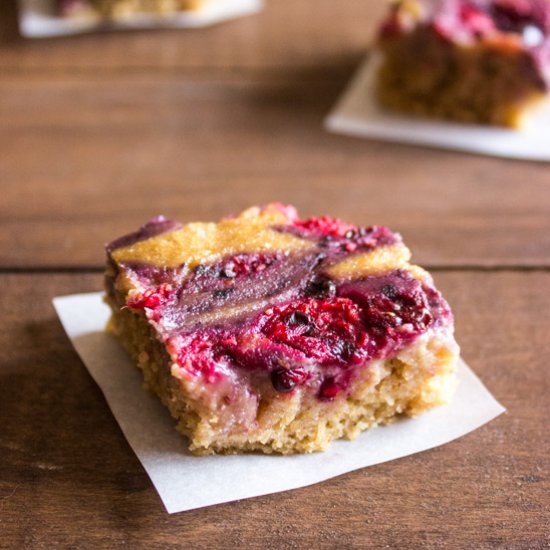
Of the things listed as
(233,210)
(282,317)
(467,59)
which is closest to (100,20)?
(233,210)

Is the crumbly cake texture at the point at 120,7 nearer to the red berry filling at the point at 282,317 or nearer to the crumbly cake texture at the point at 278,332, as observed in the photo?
the crumbly cake texture at the point at 278,332

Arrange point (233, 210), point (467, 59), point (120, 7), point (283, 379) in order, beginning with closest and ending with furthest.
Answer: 1. point (283, 379)
2. point (233, 210)
3. point (467, 59)
4. point (120, 7)

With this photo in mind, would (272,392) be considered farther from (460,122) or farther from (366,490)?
(460,122)

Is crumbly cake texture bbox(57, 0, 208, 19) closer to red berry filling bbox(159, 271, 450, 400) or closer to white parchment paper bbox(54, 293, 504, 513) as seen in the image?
white parchment paper bbox(54, 293, 504, 513)

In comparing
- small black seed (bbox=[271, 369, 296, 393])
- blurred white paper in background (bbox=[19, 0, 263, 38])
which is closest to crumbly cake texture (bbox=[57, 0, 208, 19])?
blurred white paper in background (bbox=[19, 0, 263, 38])

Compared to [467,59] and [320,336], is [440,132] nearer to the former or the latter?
[467,59]

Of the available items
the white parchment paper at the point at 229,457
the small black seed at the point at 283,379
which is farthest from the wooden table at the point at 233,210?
the small black seed at the point at 283,379

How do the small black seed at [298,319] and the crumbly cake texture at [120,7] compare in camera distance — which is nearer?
the small black seed at [298,319]
